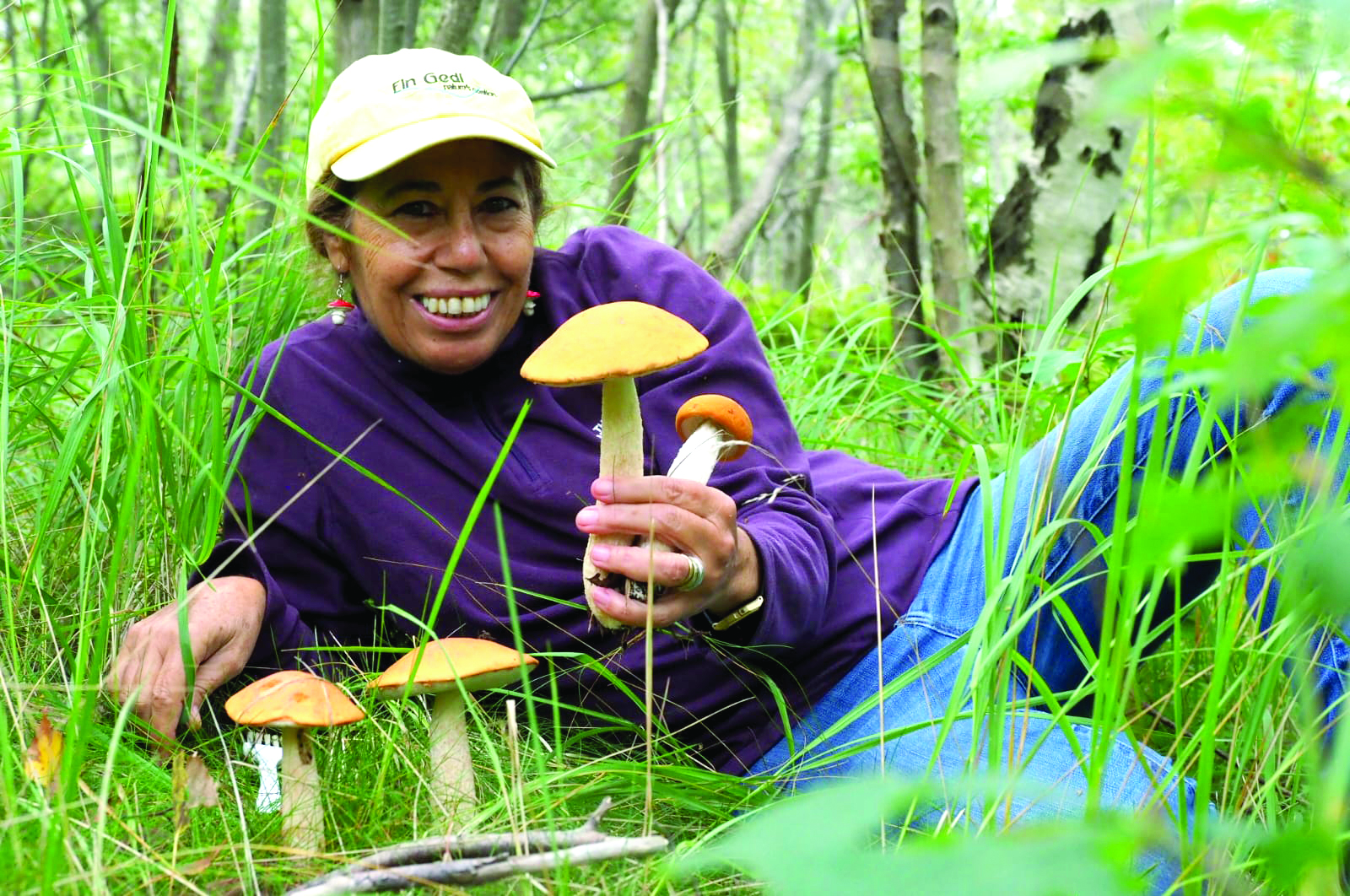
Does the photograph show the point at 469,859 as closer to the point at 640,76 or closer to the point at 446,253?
the point at 446,253

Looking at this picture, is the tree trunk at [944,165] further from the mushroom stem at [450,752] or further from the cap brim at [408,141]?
the mushroom stem at [450,752]

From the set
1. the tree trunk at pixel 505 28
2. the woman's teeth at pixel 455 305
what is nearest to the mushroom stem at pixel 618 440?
the woman's teeth at pixel 455 305

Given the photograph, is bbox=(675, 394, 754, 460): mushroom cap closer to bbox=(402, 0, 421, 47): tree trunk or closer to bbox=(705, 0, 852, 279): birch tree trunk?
bbox=(705, 0, 852, 279): birch tree trunk

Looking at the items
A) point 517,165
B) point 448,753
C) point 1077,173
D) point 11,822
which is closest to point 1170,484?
point 448,753

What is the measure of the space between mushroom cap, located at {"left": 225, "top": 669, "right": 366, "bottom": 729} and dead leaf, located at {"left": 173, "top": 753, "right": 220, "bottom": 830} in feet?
0.37

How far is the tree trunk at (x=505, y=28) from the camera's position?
5.05 metres

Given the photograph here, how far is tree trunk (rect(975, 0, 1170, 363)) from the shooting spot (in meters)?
3.78

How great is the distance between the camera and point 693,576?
4.99 feet

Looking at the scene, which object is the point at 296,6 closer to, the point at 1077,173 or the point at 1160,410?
the point at 1077,173

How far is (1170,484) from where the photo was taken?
1.55 meters

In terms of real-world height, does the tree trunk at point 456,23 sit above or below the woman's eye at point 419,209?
above

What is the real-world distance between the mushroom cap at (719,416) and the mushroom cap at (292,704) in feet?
2.02

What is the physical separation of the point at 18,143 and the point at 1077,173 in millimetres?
3282

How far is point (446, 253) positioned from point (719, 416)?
0.74 meters
